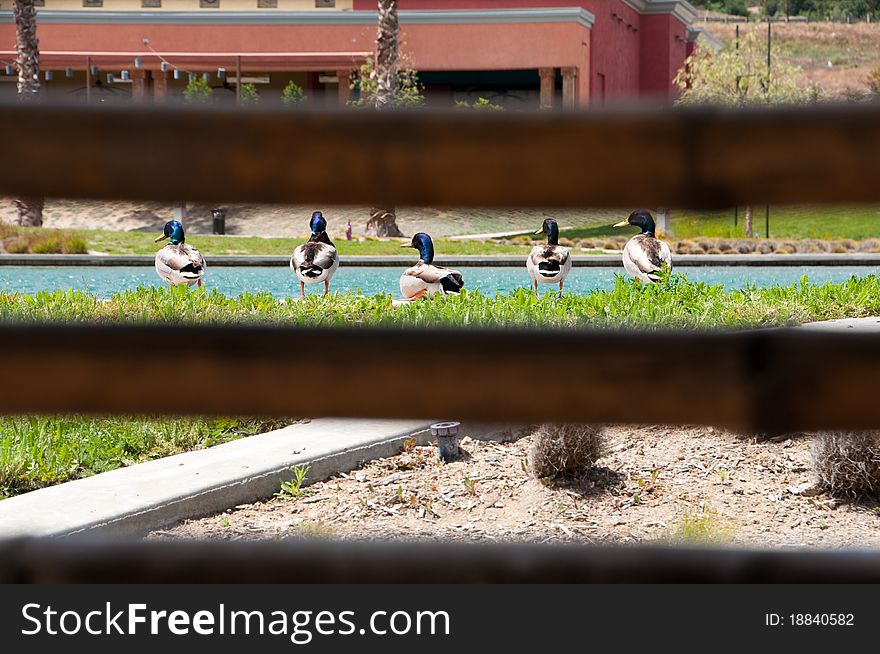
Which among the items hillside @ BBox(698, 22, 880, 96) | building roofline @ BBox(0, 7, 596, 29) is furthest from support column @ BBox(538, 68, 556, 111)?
hillside @ BBox(698, 22, 880, 96)

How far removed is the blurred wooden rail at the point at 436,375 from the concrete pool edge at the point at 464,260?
20.4 meters

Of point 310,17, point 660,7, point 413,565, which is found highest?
point 660,7

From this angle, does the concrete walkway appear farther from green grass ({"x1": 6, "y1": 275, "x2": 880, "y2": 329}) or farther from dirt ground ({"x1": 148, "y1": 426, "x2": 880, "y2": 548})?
green grass ({"x1": 6, "y1": 275, "x2": 880, "y2": 329})

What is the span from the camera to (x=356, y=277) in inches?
831

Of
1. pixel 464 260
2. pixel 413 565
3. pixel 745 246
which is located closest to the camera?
pixel 413 565

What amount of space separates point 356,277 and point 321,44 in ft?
67.0

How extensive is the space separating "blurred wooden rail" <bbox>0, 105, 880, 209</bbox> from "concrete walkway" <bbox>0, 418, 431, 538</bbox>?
3.07 m

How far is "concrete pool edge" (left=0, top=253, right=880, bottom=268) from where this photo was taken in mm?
22094

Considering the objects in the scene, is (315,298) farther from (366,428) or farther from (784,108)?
(784,108)

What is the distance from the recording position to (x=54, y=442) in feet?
20.8

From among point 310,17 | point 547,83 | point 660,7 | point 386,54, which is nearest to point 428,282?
point 386,54

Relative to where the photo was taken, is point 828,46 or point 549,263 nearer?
point 549,263

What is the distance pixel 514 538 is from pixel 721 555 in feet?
11.7

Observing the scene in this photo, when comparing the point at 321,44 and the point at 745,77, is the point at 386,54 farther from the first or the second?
the point at 321,44
